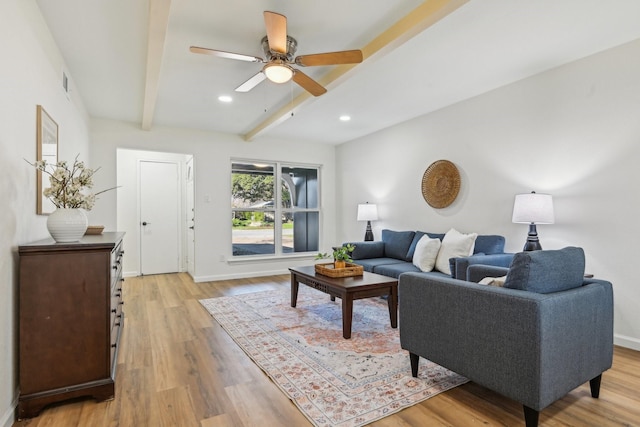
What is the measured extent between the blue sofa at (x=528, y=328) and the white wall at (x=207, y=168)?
421 centimetres

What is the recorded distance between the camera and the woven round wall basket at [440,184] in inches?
167

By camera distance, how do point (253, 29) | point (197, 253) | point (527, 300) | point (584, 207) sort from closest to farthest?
point (527, 300), point (253, 29), point (584, 207), point (197, 253)

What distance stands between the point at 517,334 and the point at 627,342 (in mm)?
2012

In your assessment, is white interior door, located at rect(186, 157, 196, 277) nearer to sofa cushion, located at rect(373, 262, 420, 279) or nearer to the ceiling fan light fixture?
sofa cushion, located at rect(373, 262, 420, 279)

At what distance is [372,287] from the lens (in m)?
3.10

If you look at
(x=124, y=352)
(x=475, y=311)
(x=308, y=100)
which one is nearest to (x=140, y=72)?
(x=308, y=100)

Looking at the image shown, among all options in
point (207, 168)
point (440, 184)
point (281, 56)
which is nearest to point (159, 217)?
point (207, 168)

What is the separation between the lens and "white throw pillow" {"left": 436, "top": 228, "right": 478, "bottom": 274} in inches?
144

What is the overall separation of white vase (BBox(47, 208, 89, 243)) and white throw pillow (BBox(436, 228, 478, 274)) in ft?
10.7

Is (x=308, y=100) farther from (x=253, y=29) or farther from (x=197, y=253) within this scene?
(x=197, y=253)

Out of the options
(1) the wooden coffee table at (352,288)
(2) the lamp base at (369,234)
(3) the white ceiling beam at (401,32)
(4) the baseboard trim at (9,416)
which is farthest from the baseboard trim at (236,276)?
(4) the baseboard trim at (9,416)

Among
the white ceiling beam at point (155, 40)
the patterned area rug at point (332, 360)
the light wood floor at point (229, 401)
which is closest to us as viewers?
the light wood floor at point (229, 401)

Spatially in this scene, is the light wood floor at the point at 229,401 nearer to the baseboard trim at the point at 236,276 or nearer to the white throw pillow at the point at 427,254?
the white throw pillow at the point at 427,254

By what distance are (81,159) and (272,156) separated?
2.88 metres
